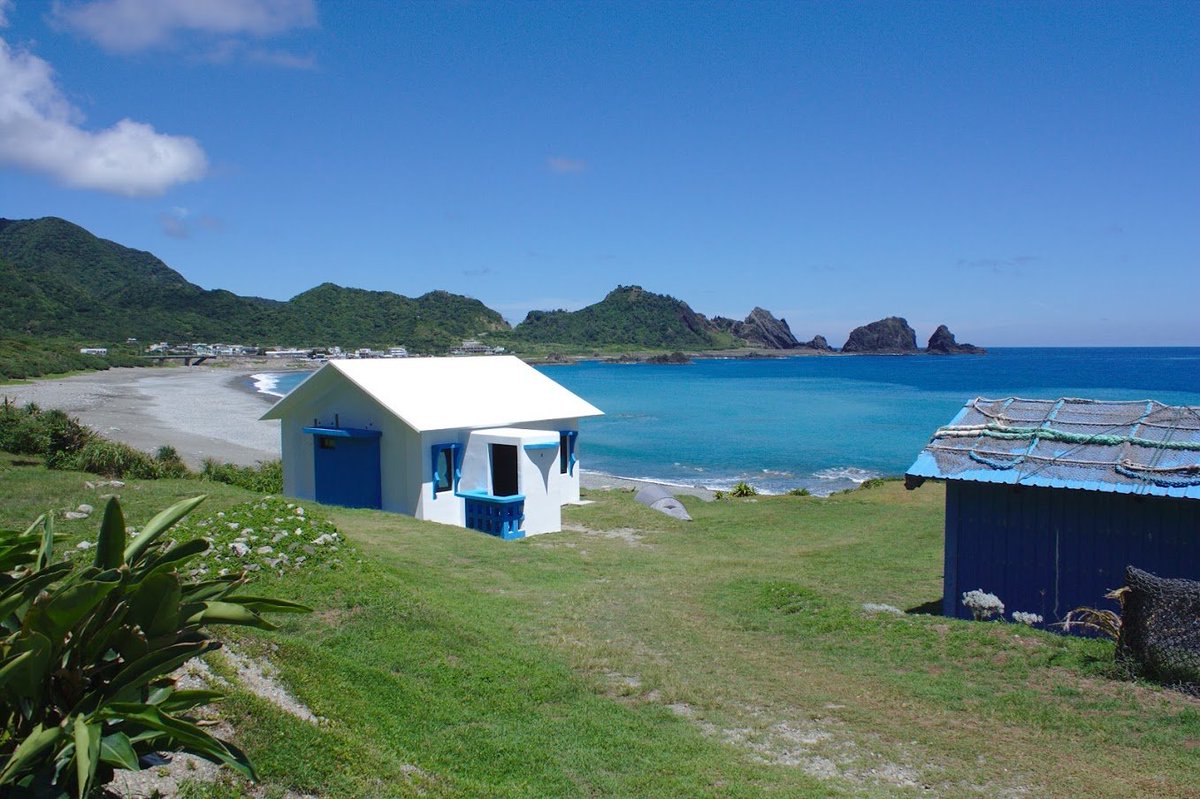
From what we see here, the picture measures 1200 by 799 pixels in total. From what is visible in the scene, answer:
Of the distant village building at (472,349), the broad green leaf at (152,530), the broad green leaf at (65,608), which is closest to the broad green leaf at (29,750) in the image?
the broad green leaf at (65,608)

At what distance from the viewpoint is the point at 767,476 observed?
42.6 meters

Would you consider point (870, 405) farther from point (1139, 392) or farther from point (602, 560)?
point (602, 560)

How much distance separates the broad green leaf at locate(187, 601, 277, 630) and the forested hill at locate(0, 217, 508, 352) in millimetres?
134590

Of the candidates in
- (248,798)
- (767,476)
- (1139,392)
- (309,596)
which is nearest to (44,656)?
(248,798)

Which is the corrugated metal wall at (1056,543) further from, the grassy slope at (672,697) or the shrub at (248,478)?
the shrub at (248,478)

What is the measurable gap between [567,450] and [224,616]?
19387mm

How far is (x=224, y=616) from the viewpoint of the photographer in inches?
148

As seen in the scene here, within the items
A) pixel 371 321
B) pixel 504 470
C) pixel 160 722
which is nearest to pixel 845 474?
pixel 504 470

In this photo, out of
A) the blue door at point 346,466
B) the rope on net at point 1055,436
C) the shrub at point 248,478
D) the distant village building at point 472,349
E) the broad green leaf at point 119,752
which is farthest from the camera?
the distant village building at point 472,349

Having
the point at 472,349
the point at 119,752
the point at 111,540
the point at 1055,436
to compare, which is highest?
the point at 472,349

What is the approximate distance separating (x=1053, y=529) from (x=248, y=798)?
32.4 ft

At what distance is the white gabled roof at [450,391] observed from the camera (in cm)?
2011

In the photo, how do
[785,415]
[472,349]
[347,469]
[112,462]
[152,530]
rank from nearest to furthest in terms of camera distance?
[152,530]
[112,462]
[347,469]
[785,415]
[472,349]

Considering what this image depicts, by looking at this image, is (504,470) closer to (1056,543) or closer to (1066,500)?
(1056,543)
